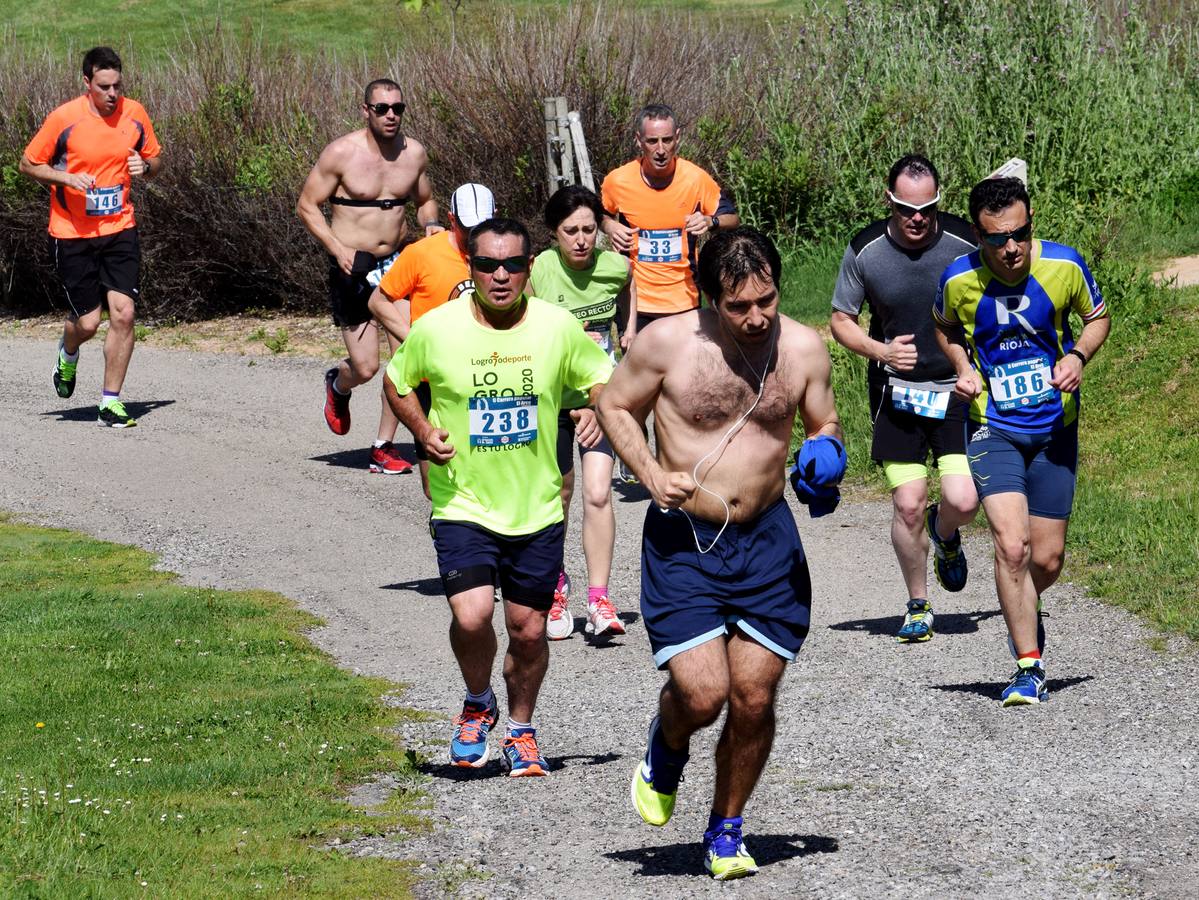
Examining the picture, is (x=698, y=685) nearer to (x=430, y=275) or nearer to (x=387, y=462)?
(x=430, y=275)

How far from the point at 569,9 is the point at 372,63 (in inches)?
126

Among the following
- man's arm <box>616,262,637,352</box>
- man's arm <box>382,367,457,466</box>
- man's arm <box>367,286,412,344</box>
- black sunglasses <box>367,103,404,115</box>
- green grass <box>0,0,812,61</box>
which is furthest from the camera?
green grass <box>0,0,812,61</box>

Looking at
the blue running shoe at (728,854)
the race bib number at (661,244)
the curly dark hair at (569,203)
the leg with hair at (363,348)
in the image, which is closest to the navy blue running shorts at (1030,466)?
the blue running shoe at (728,854)

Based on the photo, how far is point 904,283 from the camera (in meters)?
8.50

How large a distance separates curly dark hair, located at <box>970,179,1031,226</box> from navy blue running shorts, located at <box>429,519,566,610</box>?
2.11m

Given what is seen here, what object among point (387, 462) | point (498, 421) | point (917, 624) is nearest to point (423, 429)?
point (498, 421)

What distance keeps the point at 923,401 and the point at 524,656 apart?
2.75m

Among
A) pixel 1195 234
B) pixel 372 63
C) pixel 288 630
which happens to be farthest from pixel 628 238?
pixel 372 63

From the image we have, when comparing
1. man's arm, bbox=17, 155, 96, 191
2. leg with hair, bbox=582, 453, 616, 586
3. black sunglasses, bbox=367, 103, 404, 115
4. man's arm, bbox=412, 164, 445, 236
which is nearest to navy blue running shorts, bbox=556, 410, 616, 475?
leg with hair, bbox=582, 453, 616, 586

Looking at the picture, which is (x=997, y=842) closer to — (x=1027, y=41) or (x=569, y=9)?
(x=1027, y=41)

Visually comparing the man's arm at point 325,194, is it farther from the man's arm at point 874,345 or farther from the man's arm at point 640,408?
the man's arm at point 640,408

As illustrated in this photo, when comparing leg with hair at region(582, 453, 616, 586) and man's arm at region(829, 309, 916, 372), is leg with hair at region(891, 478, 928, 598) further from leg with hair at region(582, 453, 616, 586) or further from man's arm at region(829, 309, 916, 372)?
leg with hair at region(582, 453, 616, 586)

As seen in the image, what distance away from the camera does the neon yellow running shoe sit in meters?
5.64

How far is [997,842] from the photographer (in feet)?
18.7
